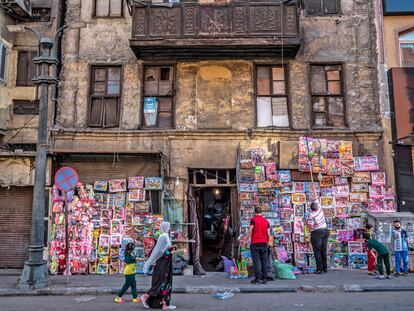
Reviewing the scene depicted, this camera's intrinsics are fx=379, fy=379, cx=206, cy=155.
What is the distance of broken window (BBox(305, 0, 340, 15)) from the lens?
1323cm

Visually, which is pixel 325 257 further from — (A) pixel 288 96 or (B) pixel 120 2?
(B) pixel 120 2

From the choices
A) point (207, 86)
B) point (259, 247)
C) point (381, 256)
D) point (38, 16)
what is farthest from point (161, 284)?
point (38, 16)

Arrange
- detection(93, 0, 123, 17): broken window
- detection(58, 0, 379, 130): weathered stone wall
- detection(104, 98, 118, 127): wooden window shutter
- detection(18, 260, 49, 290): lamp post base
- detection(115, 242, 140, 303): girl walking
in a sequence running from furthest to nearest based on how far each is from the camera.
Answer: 1. detection(93, 0, 123, 17): broken window
2. detection(104, 98, 118, 127): wooden window shutter
3. detection(58, 0, 379, 130): weathered stone wall
4. detection(18, 260, 49, 290): lamp post base
5. detection(115, 242, 140, 303): girl walking

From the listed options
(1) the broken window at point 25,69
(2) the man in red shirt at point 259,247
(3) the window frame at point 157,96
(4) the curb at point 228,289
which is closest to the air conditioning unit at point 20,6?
(1) the broken window at point 25,69

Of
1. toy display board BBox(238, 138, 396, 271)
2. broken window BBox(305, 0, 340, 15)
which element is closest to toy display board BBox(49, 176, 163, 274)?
toy display board BBox(238, 138, 396, 271)

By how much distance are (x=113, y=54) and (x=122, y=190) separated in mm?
4714

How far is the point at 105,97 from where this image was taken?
12961 millimetres

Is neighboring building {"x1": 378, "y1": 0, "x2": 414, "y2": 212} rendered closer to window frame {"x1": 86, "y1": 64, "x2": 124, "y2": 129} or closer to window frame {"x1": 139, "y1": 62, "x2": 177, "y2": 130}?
window frame {"x1": 139, "y1": 62, "x2": 177, "y2": 130}

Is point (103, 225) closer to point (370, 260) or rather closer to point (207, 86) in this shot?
point (207, 86)

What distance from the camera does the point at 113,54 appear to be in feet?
42.8

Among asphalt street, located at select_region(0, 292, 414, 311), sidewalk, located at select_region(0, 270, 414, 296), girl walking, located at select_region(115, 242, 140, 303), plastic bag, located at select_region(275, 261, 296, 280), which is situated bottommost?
asphalt street, located at select_region(0, 292, 414, 311)

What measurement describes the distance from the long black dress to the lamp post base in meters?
3.44

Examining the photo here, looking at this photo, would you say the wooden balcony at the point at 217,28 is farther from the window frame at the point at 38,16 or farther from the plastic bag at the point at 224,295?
the plastic bag at the point at 224,295

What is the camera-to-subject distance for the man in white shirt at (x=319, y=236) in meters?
10.7
